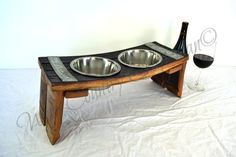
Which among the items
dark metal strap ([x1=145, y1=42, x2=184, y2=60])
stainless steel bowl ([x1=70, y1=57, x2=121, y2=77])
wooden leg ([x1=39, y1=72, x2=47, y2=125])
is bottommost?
wooden leg ([x1=39, y1=72, x2=47, y2=125])

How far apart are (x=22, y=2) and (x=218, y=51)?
3.40 feet

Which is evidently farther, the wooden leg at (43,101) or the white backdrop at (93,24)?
the white backdrop at (93,24)

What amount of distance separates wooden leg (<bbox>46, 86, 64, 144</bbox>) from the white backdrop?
18.9 inches

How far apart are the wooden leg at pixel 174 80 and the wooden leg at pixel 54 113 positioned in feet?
1.56

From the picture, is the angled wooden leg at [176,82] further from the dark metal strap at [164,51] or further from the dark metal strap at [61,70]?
the dark metal strap at [61,70]

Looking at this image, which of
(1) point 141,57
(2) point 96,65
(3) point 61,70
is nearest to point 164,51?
(1) point 141,57

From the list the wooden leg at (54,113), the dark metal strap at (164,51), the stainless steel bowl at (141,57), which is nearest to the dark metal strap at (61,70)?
the wooden leg at (54,113)

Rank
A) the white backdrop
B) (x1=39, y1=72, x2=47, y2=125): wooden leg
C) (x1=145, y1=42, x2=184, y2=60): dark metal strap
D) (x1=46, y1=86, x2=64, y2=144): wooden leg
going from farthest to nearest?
the white backdrop < (x1=145, y1=42, x2=184, y2=60): dark metal strap < (x1=39, y1=72, x2=47, y2=125): wooden leg < (x1=46, y1=86, x2=64, y2=144): wooden leg

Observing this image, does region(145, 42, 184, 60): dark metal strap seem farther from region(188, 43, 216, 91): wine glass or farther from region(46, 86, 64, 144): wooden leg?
region(46, 86, 64, 144): wooden leg

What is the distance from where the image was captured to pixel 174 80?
1067 mm

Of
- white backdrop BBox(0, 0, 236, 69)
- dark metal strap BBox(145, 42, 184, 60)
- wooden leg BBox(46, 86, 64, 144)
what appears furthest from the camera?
white backdrop BBox(0, 0, 236, 69)

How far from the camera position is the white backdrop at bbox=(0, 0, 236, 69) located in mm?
1086

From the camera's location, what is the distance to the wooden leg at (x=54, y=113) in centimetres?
69

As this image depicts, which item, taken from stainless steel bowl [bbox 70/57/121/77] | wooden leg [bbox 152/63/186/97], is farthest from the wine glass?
stainless steel bowl [bbox 70/57/121/77]
